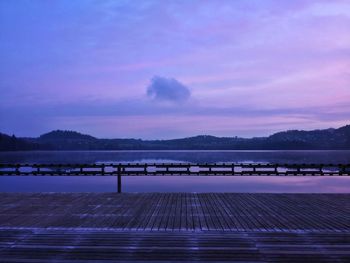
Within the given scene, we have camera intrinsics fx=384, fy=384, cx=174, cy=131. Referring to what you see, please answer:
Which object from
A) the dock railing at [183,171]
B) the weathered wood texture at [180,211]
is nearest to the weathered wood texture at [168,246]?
the weathered wood texture at [180,211]

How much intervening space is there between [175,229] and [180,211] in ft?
7.48

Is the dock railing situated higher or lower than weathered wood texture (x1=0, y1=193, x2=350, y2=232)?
higher

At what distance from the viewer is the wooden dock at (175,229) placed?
6.49 meters

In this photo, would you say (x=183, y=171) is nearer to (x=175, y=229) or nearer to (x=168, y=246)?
(x=175, y=229)

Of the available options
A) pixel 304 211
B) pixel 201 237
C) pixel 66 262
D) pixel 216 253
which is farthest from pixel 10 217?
pixel 304 211

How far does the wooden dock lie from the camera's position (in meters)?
6.49

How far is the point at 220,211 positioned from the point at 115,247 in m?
4.33

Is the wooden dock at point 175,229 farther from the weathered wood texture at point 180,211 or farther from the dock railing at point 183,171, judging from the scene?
the dock railing at point 183,171

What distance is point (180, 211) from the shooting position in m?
10.5

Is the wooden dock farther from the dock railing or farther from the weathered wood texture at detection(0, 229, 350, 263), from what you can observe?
the dock railing

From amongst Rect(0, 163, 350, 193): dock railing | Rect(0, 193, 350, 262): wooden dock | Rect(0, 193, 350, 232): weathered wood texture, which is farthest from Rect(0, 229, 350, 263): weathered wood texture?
Rect(0, 163, 350, 193): dock railing

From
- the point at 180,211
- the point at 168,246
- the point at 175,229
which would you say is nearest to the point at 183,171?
the point at 180,211

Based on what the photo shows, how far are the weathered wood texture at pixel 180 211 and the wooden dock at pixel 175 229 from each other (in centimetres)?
2

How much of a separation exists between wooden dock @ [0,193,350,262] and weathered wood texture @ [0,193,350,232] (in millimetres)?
23
